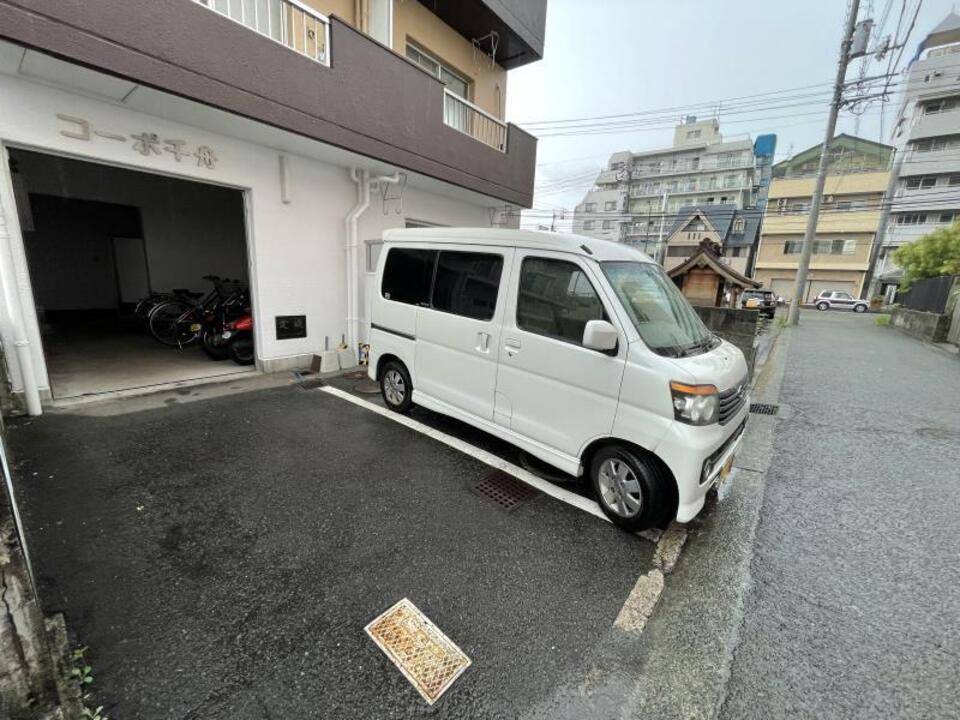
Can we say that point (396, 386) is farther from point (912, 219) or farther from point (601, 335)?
point (912, 219)

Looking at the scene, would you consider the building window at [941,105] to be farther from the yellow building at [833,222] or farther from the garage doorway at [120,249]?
the garage doorway at [120,249]

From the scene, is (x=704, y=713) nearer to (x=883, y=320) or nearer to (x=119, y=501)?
(x=119, y=501)

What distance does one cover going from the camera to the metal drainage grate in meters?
3.31

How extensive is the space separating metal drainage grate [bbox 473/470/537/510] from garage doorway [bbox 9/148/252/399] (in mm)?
6251

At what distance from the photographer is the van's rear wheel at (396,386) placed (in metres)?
4.77

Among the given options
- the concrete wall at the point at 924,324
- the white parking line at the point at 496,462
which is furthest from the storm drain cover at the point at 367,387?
the concrete wall at the point at 924,324

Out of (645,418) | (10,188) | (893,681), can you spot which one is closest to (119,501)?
(10,188)

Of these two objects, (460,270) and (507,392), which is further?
(460,270)

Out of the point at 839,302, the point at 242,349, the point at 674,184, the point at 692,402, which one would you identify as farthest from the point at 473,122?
the point at 674,184

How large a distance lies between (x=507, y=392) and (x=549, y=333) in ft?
2.22

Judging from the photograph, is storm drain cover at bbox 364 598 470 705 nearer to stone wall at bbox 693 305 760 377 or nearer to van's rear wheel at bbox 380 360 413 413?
van's rear wheel at bbox 380 360 413 413

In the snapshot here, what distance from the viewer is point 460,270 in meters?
4.01

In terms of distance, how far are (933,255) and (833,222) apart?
681 inches

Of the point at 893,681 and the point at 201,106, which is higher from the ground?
the point at 201,106
